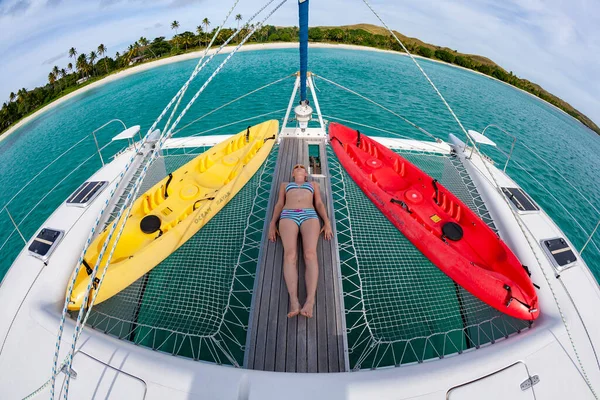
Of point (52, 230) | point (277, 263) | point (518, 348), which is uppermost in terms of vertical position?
point (52, 230)

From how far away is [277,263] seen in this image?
3410 millimetres

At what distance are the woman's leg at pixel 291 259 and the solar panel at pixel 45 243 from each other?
9.78 feet

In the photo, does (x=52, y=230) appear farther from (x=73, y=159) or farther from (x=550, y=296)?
(x=73, y=159)

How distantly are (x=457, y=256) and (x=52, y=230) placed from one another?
18.6 feet

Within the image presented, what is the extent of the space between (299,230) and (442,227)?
2.34m

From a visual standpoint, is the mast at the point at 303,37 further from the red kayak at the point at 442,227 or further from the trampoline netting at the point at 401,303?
the trampoline netting at the point at 401,303

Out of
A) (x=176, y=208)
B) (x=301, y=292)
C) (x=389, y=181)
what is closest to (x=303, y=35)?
(x=389, y=181)

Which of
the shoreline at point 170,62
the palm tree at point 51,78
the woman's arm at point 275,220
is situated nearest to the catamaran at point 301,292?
the woman's arm at point 275,220

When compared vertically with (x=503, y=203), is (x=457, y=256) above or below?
below

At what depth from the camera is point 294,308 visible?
2762 millimetres

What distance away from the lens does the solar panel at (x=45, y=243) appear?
3268 millimetres

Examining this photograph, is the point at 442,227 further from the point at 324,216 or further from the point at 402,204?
the point at 324,216

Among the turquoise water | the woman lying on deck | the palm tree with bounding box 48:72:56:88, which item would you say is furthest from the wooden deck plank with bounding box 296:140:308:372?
the palm tree with bounding box 48:72:56:88

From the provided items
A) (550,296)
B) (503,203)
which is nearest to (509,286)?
(550,296)
